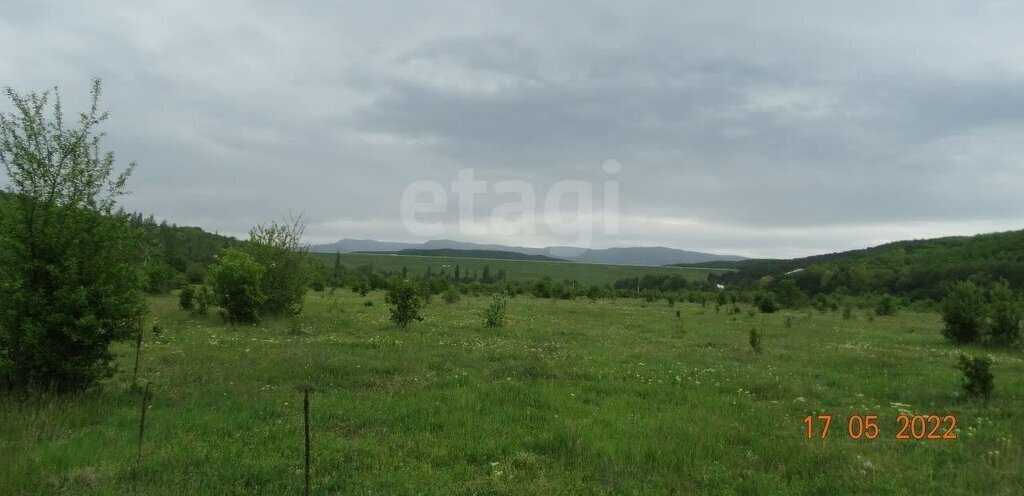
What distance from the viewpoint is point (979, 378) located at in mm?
11367

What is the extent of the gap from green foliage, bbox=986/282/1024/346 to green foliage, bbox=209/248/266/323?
102 feet

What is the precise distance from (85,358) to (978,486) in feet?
45.9

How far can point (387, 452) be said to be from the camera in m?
7.53

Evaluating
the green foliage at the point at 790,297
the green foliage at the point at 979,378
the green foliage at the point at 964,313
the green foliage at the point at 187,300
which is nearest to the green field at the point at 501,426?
the green foliage at the point at 979,378

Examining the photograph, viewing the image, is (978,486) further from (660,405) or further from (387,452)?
(387,452)

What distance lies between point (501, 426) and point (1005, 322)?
938 inches

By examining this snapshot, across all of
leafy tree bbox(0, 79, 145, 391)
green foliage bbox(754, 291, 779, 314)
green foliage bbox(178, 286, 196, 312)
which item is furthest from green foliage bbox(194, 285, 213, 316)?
green foliage bbox(754, 291, 779, 314)

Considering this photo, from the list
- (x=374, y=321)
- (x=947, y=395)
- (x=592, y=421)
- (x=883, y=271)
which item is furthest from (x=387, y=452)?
(x=883, y=271)

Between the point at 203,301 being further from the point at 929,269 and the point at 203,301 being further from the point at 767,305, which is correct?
the point at 929,269

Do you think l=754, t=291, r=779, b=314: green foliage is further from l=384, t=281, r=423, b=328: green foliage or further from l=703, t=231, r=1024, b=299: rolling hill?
l=384, t=281, r=423, b=328: green foliage

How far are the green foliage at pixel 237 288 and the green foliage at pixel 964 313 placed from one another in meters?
30.3

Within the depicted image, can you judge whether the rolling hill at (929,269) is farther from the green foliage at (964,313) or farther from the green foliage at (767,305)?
the green foliage at (964,313)

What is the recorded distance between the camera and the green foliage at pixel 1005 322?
71.1 ft

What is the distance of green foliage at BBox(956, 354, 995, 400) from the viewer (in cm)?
1131
